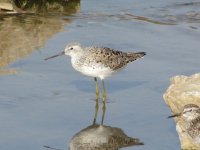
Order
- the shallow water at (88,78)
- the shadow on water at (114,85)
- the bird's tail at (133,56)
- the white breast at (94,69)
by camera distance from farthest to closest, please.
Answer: the bird's tail at (133,56) → the shadow on water at (114,85) → the white breast at (94,69) → the shallow water at (88,78)

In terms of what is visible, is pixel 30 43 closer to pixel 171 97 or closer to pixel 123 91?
pixel 123 91

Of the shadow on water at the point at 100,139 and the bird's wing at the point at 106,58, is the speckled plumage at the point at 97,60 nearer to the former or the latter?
the bird's wing at the point at 106,58

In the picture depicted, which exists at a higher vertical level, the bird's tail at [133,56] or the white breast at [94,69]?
the bird's tail at [133,56]

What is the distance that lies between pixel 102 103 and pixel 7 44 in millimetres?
3142

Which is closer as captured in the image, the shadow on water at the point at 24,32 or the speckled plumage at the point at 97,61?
the speckled plumage at the point at 97,61

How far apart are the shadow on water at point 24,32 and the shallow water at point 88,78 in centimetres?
2

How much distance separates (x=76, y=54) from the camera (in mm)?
10969

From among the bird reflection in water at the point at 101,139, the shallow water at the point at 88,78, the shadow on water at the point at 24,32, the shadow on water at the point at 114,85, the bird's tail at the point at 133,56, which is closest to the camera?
the bird reflection in water at the point at 101,139

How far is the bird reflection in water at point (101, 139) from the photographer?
8859 millimetres

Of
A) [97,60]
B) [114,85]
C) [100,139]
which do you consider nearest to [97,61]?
[97,60]

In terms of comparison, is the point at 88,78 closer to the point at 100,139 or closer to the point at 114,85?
the point at 114,85

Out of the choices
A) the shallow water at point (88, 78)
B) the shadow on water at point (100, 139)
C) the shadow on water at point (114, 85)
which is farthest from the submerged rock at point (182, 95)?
the shadow on water at point (114, 85)

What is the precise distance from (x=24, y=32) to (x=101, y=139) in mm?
5432

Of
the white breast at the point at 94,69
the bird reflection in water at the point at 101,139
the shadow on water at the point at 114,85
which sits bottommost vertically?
the bird reflection in water at the point at 101,139
